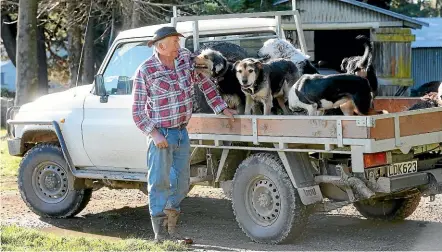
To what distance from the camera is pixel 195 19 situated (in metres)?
8.50

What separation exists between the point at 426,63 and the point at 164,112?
69.2 ft

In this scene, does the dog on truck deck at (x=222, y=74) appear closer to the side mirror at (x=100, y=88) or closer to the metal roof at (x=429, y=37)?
the side mirror at (x=100, y=88)

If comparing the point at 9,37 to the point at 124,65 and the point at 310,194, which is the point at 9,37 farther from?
the point at 310,194

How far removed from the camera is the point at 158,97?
734 centimetres

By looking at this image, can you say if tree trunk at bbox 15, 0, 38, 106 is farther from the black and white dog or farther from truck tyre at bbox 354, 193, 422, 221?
the black and white dog

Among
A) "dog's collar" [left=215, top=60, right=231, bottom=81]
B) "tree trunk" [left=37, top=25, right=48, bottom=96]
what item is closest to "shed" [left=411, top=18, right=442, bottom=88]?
"tree trunk" [left=37, top=25, right=48, bottom=96]

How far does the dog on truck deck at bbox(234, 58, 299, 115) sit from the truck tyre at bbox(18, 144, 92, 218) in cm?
272

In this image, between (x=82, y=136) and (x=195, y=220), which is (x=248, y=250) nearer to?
(x=195, y=220)

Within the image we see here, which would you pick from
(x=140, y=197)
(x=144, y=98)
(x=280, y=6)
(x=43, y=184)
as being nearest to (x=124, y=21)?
(x=280, y=6)

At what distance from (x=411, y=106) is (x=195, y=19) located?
2.41 meters

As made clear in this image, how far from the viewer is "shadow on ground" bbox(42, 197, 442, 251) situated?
7738 mm

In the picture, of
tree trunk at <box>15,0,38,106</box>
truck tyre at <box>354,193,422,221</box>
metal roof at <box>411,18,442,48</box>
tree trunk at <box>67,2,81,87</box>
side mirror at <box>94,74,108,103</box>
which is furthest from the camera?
metal roof at <box>411,18,442,48</box>

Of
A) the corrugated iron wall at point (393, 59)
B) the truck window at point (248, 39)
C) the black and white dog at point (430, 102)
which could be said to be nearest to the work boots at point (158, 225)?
the truck window at point (248, 39)

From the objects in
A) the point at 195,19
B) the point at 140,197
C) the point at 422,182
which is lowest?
the point at 140,197
